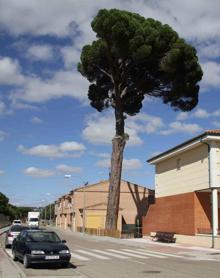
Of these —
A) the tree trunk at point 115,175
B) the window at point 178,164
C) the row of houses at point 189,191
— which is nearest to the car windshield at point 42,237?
the row of houses at point 189,191

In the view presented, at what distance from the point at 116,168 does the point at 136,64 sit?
9.50 m

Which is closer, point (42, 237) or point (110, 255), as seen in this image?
point (42, 237)

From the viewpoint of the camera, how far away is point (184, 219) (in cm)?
3691

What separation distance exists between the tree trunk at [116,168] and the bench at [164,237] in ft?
25.0

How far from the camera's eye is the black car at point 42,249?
58.3 ft

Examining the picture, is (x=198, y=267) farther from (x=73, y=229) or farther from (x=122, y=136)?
(x=73, y=229)

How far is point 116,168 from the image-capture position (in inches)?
1928

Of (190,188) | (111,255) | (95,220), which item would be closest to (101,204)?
(95,220)

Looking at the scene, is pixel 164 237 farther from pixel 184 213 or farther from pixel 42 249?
pixel 42 249

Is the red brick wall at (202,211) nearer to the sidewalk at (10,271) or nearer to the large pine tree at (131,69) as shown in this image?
the large pine tree at (131,69)

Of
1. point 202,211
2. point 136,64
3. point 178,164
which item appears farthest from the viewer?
point 136,64

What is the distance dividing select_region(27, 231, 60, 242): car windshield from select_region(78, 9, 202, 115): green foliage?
25896 mm

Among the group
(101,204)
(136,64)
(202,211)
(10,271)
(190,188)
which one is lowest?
(10,271)

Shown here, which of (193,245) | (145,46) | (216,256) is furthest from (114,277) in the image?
(145,46)
